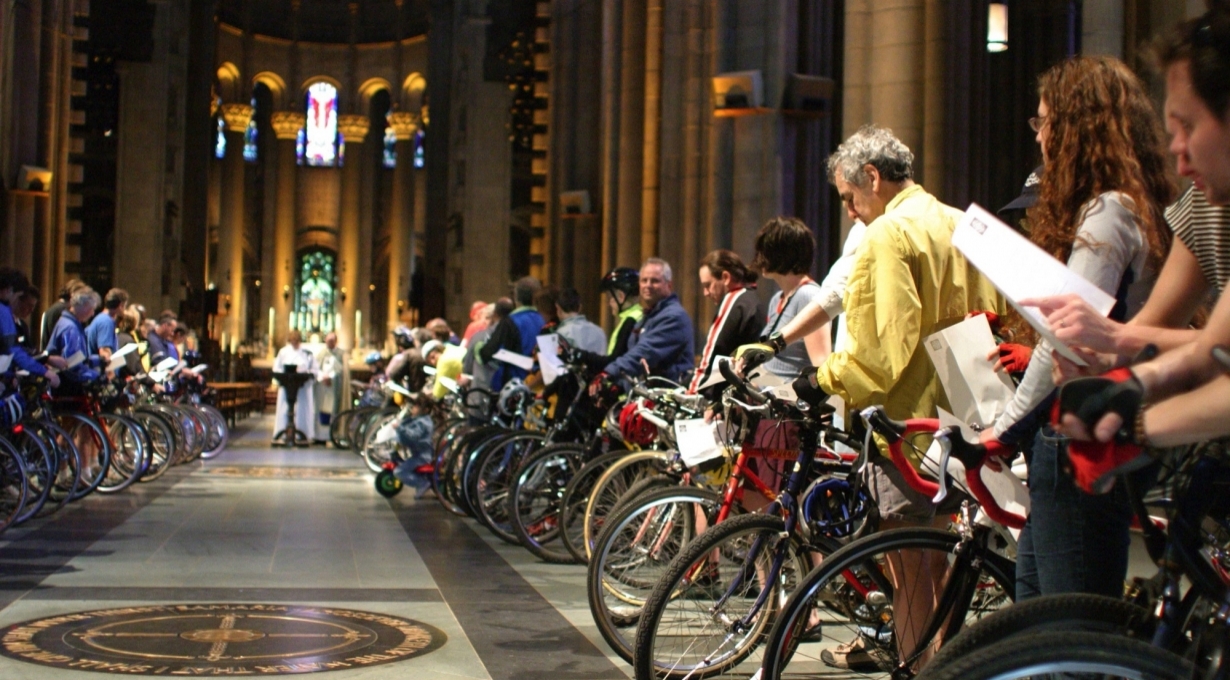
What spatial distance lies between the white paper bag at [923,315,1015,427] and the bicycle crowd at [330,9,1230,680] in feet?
0.06

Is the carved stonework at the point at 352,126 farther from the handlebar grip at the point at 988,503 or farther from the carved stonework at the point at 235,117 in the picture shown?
the handlebar grip at the point at 988,503

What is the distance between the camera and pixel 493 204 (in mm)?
39375

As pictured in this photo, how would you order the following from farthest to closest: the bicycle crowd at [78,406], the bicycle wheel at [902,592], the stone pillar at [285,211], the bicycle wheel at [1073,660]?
1. the stone pillar at [285,211]
2. the bicycle crowd at [78,406]
3. the bicycle wheel at [902,592]
4. the bicycle wheel at [1073,660]

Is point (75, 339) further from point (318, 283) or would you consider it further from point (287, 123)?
point (318, 283)

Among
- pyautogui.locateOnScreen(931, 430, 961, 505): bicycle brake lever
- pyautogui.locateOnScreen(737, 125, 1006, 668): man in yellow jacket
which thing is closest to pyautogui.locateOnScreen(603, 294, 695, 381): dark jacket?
pyautogui.locateOnScreen(737, 125, 1006, 668): man in yellow jacket

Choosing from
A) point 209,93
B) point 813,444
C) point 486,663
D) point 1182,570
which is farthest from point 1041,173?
point 209,93

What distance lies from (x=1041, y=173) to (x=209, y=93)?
1569 inches

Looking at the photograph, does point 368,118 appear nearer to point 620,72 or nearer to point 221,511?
point 620,72

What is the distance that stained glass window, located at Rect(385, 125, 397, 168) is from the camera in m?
59.7

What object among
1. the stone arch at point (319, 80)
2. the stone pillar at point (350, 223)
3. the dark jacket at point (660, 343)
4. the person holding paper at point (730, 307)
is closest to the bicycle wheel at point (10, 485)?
the dark jacket at point (660, 343)

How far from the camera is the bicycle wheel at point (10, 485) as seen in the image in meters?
10.1

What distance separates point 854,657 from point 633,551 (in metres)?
1.26

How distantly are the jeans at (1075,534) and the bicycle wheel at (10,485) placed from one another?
8.37 m

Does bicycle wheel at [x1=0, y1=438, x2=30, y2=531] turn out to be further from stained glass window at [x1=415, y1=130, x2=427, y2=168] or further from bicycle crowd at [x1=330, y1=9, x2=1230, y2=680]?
stained glass window at [x1=415, y1=130, x2=427, y2=168]
